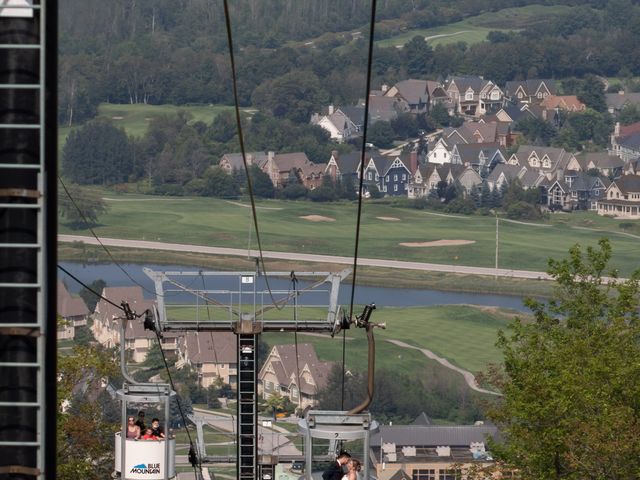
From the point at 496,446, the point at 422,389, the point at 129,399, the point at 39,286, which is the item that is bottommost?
the point at 422,389

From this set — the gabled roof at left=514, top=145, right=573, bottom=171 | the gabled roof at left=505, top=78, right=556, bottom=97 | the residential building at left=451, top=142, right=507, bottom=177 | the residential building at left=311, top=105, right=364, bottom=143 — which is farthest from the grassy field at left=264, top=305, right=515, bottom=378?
the gabled roof at left=505, top=78, right=556, bottom=97

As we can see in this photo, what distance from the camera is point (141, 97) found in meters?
160

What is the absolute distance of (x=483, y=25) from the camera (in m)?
182

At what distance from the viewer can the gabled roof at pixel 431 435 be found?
Answer: 53075mm

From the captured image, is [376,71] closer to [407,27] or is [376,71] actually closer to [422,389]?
[407,27]

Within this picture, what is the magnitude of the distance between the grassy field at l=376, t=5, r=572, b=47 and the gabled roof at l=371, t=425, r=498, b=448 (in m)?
123

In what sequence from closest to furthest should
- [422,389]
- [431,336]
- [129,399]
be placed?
[129,399] → [422,389] → [431,336]

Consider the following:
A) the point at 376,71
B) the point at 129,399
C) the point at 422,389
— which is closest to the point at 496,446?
the point at 129,399

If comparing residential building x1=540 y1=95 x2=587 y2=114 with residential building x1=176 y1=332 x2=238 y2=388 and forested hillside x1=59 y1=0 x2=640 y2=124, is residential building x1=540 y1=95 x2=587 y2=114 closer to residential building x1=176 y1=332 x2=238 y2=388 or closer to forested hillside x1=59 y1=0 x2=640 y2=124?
forested hillside x1=59 y1=0 x2=640 y2=124

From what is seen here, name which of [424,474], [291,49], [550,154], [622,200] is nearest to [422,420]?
[424,474]

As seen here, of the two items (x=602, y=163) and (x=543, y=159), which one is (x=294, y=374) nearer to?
(x=543, y=159)

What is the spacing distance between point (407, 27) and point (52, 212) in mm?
177700

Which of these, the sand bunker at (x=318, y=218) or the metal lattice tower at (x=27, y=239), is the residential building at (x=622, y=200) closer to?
the sand bunker at (x=318, y=218)

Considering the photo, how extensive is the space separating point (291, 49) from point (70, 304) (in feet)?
298
